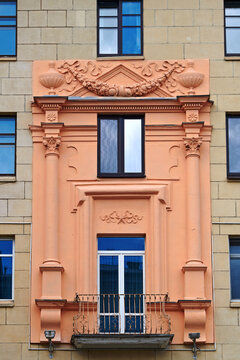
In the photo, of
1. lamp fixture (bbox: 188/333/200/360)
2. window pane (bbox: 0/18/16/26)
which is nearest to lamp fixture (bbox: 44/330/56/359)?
lamp fixture (bbox: 188/333/200/360)

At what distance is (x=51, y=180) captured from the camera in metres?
35.4

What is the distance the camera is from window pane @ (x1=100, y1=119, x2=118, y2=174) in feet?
117

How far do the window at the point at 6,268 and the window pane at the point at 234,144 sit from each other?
653 centimetres

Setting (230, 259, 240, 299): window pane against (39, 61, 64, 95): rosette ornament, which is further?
(39, 61, 64, 95): rosette ornament

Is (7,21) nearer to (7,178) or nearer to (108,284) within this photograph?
(7,178)

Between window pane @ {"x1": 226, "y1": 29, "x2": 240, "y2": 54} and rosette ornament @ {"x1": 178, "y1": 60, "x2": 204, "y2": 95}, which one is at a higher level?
window pane @ {"x1": 226, "y1": 29, "x2": 240, "y2": 54}

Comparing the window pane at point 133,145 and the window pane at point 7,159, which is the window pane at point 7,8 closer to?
the window pane at point 7,159

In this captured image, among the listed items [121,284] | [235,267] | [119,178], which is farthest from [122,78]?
[235,267]

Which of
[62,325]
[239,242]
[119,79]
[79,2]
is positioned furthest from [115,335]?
[79,2]

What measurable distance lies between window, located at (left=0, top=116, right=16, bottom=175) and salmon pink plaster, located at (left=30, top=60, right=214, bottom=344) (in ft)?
2.16

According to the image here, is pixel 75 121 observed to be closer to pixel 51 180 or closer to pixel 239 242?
pixel 51 180

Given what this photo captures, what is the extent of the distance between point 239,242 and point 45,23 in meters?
8.36

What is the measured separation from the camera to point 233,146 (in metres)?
36.0

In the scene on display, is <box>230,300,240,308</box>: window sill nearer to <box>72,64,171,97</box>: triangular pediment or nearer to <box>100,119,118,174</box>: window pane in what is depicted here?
<box>100,119,118,174</box>: window pane
